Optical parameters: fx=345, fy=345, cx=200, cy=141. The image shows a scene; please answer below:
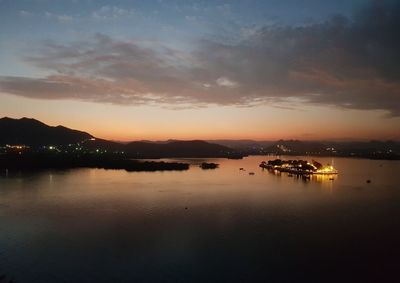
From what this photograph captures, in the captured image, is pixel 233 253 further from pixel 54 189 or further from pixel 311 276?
pixel 54 189

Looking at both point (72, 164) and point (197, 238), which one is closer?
point (197, 238)

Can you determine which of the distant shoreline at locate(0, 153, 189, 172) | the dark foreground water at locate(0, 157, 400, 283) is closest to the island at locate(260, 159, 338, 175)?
the distant shoreline at locate(0, 153, 189, 172)

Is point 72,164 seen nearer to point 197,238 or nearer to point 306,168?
point 306,168

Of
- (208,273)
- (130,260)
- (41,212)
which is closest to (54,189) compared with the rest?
(41,212)

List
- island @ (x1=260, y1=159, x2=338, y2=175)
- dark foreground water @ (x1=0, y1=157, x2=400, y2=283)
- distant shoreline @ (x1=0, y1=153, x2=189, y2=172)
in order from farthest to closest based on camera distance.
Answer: distant shoreline @ (x1=0, y1=153, x2=189, y2=172) < island @ (x1=260, y1=159, x2=338, y2=175) < dark foreground water @ (x1=0, y1=157, x2=400, y2=283)

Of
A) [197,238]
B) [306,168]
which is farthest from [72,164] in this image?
[197,238]

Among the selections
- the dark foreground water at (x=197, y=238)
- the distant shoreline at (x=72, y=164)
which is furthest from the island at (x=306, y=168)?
the dark foreground water at (x=197, y=238)

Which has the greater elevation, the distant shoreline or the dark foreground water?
the distant shoreline

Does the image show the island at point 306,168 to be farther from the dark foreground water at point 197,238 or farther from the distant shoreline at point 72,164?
the dark foreground water at point 197,238

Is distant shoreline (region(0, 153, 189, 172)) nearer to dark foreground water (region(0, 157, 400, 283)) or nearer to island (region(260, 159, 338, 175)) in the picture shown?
island (region(260, 159, 338, 175))
